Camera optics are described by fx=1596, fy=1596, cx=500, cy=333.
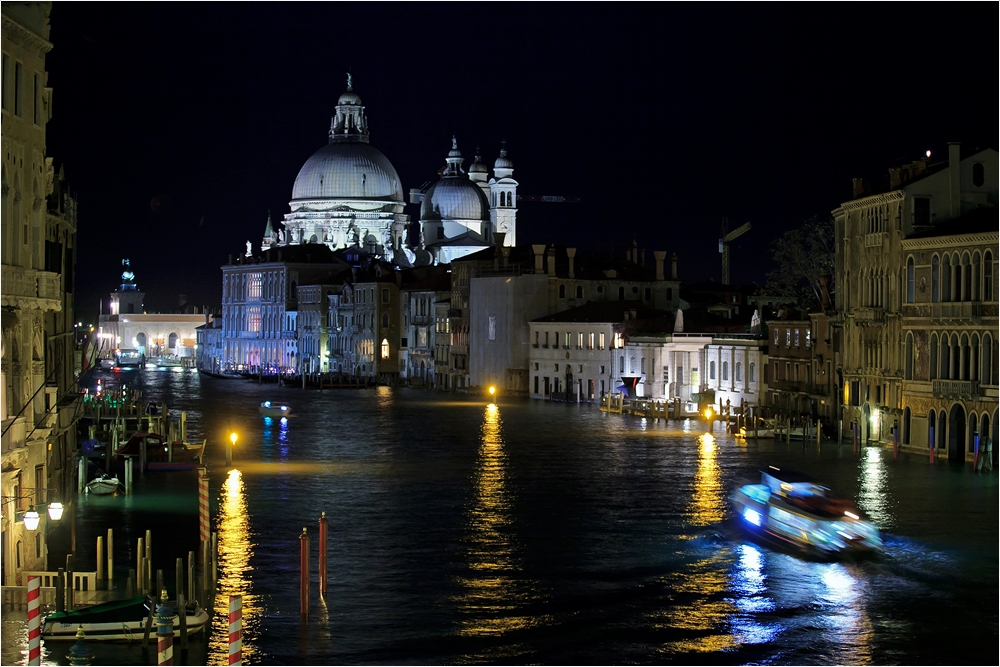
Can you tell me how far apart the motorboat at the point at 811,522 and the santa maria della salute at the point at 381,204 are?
269ft

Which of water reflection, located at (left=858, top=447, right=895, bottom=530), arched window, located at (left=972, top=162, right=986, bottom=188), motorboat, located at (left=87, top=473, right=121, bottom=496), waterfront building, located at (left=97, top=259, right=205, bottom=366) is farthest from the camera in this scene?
waterfront building, located at (left=97, top=259, right=205, bottom=366)

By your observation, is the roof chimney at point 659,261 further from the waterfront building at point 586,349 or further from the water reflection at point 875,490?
the water reflection at point 875,490

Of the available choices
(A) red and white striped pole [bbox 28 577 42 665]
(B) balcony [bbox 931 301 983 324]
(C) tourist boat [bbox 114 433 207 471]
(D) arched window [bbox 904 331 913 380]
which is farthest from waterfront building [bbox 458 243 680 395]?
(A) red and white striped pole [bbox 28 577 42 665]

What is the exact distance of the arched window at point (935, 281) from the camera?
1348 inches

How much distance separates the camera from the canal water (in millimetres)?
17359

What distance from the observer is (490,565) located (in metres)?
22.0

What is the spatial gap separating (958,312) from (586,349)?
96.5ft

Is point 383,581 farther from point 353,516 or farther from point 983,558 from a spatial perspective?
point 983,558

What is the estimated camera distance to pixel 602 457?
3772cm

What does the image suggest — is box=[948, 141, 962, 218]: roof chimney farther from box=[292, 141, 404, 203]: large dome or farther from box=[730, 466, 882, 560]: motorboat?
box=[292, 141, 404, 203]: large dome

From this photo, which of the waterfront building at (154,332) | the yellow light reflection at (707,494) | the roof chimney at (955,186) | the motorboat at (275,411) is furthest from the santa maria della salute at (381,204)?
the roof chimney at (955,186)

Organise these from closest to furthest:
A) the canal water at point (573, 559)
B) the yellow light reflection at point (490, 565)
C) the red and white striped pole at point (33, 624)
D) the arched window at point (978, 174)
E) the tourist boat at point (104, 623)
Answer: the red and white striped pole at point (33, 624), the tourist boat at point (104, 623), the canal water at point (573, 559), the yellow light reflection at point (490, 565), the arched window at point (978, 174)

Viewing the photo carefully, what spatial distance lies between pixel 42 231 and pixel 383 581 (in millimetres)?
6304

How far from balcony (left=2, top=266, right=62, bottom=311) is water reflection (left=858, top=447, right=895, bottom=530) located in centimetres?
1366
